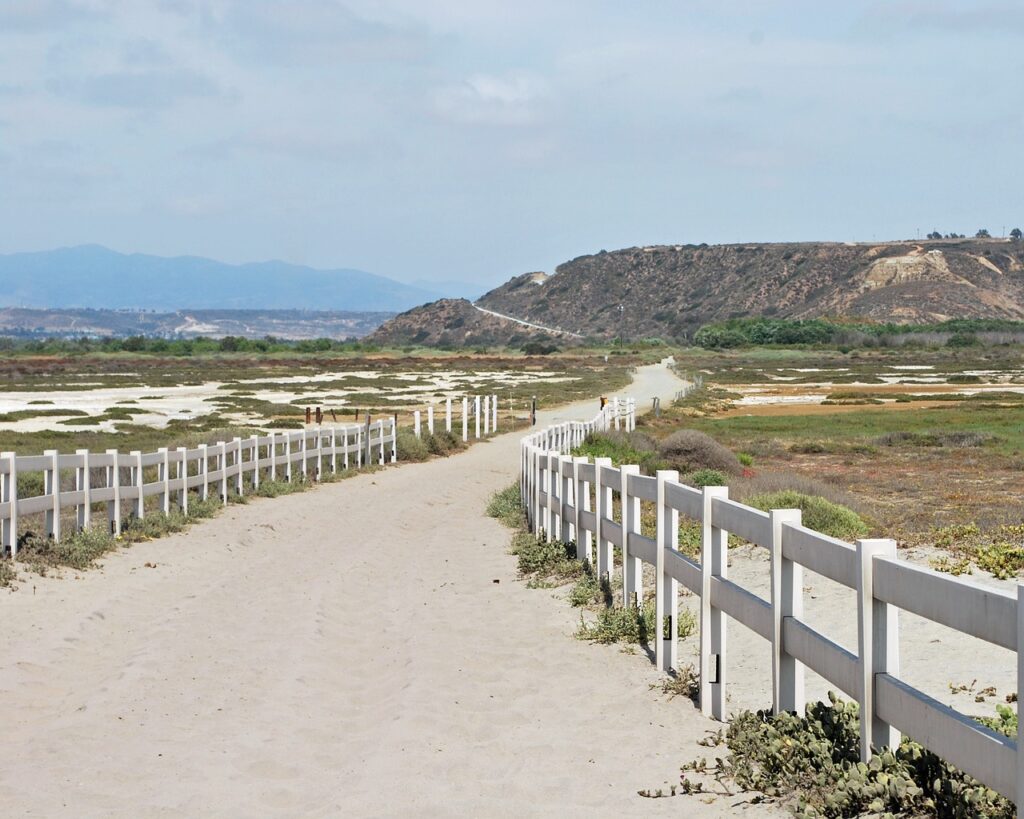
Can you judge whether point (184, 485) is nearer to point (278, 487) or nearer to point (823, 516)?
point (278, 487)

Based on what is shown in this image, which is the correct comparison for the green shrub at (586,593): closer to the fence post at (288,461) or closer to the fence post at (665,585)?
the fence post at (665,585)

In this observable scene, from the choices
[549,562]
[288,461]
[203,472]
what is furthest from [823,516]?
[288,461]

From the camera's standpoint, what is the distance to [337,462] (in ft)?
84.9

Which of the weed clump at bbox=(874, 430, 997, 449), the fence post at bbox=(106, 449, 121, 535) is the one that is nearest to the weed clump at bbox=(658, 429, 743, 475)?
the fence post at bbox=(106, 449, 121, 535)

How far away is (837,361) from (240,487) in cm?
10781

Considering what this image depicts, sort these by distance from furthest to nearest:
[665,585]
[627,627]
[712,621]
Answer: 1. [627,627]
2. [665,585]
3. [712,621]

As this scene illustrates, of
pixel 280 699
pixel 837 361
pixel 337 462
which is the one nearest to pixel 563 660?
pixel 280 699

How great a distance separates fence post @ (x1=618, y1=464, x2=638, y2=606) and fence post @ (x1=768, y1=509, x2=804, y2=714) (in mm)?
3404

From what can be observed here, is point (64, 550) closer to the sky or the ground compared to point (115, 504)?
closer to the ground

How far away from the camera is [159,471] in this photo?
17.5m

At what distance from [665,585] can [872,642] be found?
3.58 m

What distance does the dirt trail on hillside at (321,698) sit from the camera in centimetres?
628

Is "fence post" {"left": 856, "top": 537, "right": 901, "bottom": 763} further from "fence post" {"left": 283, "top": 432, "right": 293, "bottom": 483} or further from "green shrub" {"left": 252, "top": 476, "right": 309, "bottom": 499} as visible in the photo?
"fence post" {"left": 283, "top": 432, "right": 293, "bottom": 483}

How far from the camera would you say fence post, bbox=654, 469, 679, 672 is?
8625mm
